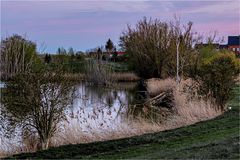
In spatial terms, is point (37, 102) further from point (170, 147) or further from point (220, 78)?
point (220, 78)

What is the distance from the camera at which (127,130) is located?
12.4 m

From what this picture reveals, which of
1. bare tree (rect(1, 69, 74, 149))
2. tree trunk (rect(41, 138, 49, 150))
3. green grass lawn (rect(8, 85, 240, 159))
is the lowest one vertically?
tree trunk (rect(41, 138, 49, 150))

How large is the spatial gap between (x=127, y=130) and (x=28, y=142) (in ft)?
9.89

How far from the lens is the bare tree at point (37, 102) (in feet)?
33.7

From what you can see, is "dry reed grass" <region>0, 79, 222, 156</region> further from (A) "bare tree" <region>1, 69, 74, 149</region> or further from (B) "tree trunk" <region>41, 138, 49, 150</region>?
(A) "bare tree" <region>1, 69, 74, 149</region>

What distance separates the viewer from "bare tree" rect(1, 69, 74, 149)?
10.3 m

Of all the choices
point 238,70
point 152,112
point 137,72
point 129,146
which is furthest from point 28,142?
point 137,72

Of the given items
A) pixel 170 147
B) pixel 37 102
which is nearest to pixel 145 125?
pixel 37 102

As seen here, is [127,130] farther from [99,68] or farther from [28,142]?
[99,68]

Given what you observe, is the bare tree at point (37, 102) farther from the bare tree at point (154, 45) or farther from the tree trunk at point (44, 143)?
the bare tree at point (154, 45)

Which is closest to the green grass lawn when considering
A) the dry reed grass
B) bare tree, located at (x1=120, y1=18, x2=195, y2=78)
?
the dry reed grass

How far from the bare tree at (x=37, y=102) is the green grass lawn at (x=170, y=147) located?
3.72 ft

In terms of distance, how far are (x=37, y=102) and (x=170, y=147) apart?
3.61 meters

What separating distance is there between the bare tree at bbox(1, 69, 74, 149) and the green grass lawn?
113 cm
